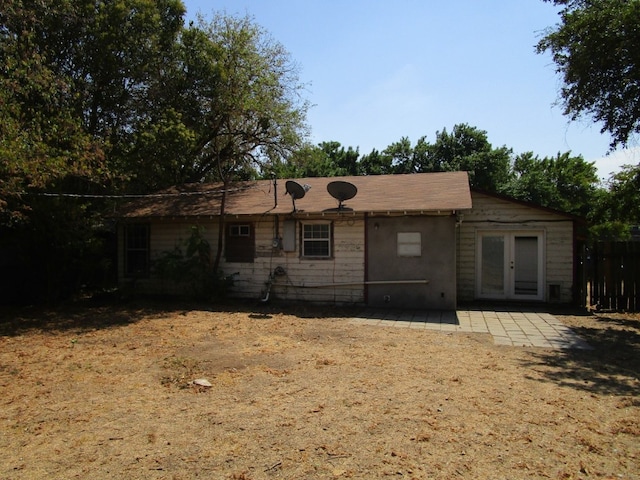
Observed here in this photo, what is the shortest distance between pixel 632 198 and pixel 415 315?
25.9ft

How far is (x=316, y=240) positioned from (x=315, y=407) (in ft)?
24.9

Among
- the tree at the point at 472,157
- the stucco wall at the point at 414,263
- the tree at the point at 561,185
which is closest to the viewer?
the stucco wall at the point at 414,263

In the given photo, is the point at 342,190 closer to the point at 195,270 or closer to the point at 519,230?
the point at 195,270

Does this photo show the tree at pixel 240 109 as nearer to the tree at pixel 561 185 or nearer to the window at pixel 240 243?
the window at pixel 240 243

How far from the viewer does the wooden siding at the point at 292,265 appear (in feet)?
37.9

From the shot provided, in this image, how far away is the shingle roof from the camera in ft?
36.5

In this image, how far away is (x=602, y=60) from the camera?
8656mm

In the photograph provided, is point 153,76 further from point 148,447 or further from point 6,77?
point 148,447

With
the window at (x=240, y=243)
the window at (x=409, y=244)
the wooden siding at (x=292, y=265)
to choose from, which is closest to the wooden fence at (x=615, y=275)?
the window at (x=409, y=244)

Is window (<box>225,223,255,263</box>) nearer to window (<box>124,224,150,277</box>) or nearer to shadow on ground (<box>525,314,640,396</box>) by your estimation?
window (<box>124,224,150,277</box>)

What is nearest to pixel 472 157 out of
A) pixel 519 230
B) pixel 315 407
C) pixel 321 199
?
pixel 519 230

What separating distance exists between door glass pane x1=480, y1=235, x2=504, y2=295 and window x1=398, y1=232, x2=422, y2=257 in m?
2.85

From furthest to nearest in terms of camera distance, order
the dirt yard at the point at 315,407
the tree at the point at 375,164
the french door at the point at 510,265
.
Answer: the tree at the point at 375,164 → the french door at the point at 510,265 → the dirt yard at the point at 315,407

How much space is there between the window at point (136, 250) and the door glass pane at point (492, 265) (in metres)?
10.2
